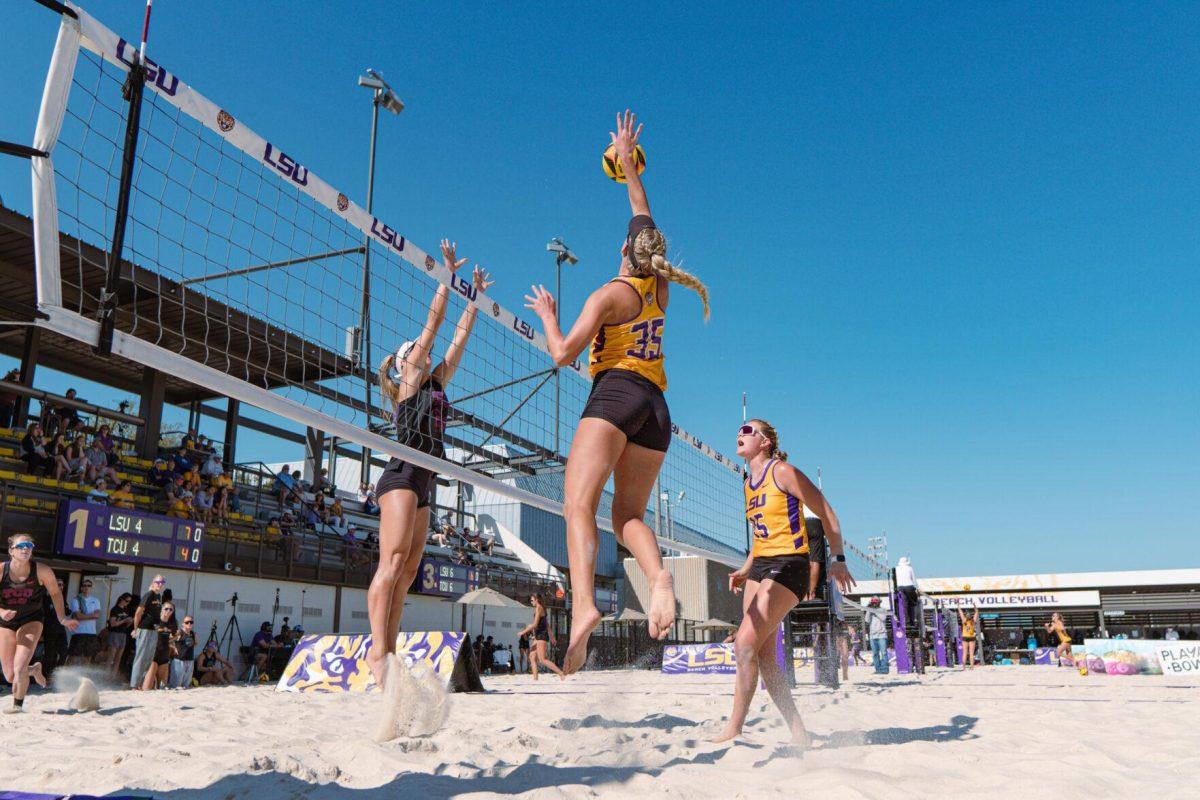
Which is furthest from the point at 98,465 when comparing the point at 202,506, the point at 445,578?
the point at 445,578

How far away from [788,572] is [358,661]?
5.37 meters

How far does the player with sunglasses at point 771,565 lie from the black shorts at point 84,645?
31.0 ft

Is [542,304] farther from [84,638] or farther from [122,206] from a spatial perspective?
[84,638]

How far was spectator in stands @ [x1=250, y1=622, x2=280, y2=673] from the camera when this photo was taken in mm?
13133

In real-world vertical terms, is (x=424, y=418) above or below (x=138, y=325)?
below

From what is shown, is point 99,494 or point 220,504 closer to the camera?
point 99,494

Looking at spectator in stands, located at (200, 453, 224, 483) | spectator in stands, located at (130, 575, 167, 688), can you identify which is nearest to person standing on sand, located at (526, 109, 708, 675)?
spectator in stands, located at (130, 575, 167, 688)

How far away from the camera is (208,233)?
415 cm

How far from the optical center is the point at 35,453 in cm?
1147

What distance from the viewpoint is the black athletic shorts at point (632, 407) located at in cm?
293

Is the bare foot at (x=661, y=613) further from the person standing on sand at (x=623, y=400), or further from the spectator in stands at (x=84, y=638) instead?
the spectator in stands at (x=84, y=638)

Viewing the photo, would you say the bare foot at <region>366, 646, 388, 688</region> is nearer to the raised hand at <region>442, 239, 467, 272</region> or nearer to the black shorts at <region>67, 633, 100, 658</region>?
the raised hand at <region>442, 239, 467, 272</region>

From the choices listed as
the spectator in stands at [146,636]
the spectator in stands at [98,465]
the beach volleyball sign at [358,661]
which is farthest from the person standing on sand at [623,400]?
the spectator in stands at [98,465]

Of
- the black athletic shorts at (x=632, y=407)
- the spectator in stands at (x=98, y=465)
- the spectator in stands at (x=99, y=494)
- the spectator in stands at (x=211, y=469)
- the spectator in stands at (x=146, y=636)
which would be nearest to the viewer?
the black athletic shorts at (x=632, y=407)
